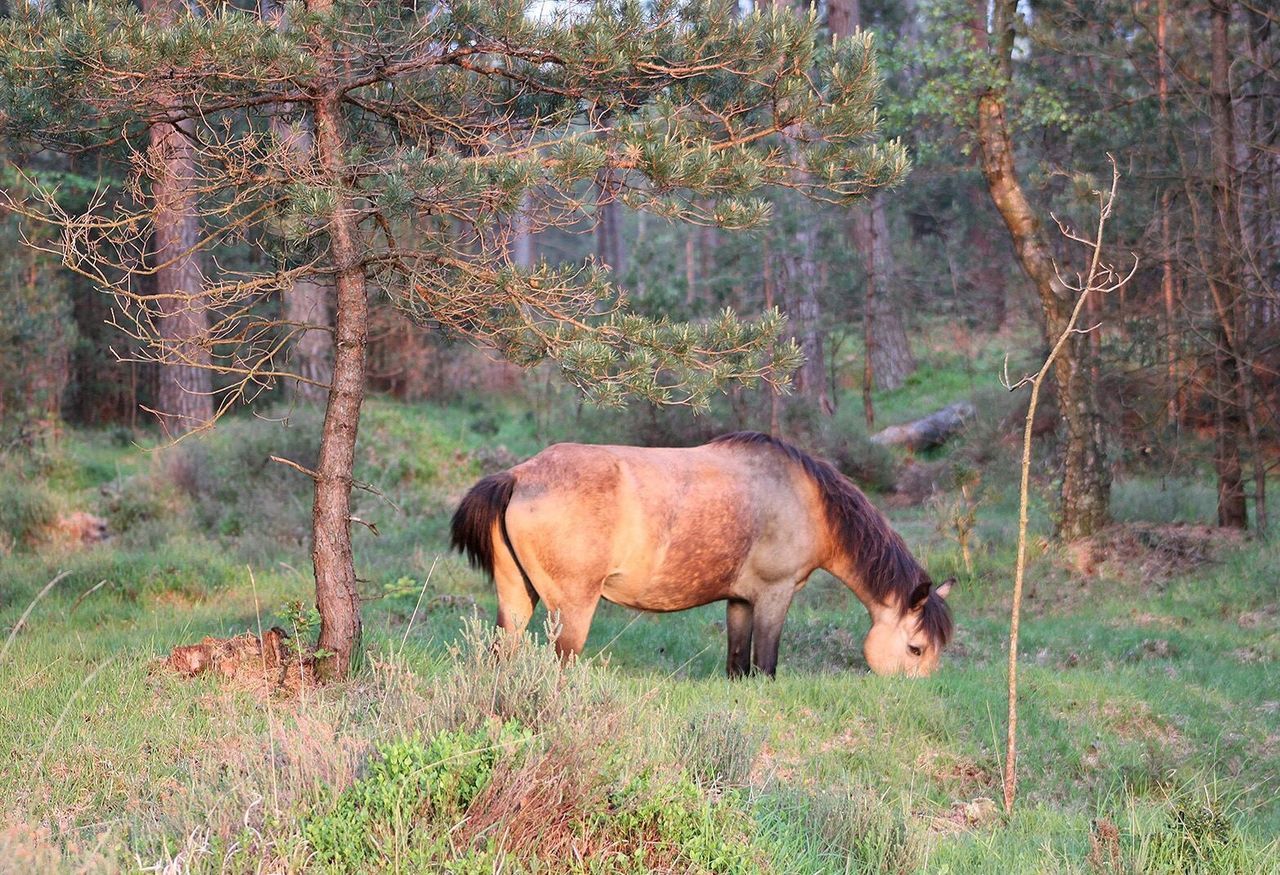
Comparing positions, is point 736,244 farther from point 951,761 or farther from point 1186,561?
point 951,761

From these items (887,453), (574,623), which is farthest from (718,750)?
(887,453)

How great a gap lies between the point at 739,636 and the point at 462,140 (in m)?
4.05

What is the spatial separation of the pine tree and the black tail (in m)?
0.90

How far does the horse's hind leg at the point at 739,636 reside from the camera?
8281mm

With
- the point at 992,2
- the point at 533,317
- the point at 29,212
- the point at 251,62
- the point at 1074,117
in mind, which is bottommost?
the point at 533,317

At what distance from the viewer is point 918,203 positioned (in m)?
28.3

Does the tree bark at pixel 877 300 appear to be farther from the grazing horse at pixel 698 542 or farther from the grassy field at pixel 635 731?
the grazing horse at pixel 698 542

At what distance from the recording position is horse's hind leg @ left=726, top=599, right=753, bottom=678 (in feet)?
27.2

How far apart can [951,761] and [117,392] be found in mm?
18657

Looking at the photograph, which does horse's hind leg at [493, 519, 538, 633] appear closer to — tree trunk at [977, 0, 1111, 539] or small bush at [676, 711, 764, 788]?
small bush at [676, 711, 764, 788]

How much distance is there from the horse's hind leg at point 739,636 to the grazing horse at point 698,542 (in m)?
0.01

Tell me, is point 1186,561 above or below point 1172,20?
below

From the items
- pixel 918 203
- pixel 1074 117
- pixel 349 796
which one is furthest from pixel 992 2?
pixel 918 203

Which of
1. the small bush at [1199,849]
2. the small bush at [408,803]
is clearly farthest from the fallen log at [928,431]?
the small bush at [408,803]
